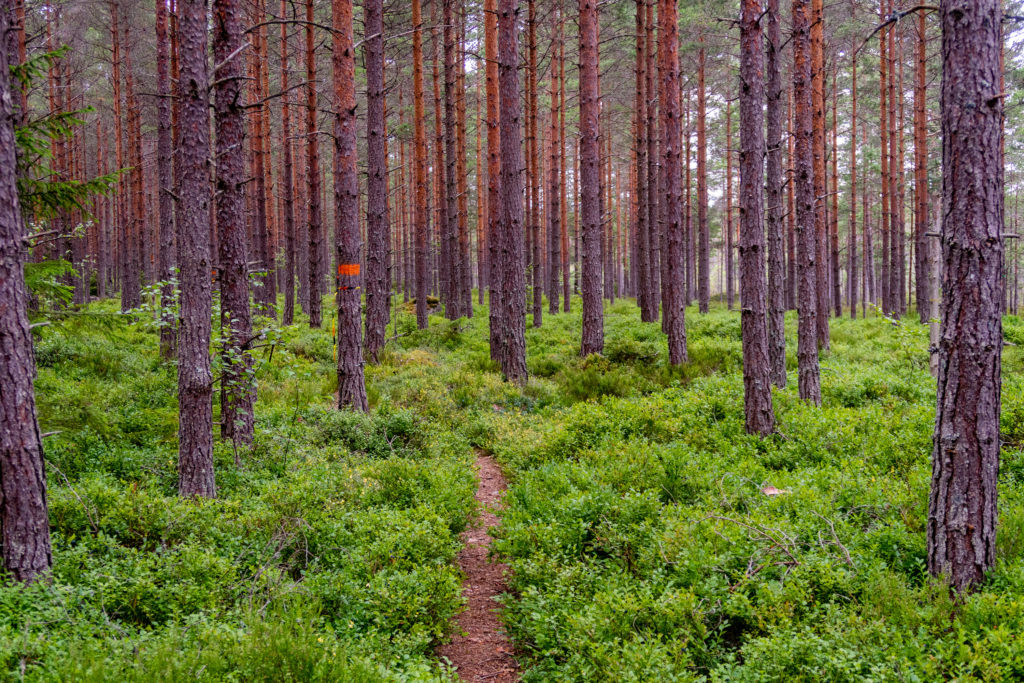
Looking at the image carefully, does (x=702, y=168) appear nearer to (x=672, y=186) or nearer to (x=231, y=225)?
(x=672, y=186)

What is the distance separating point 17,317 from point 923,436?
29.7 feet

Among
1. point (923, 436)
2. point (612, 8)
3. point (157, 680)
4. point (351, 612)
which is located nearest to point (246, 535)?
point (351, 612)

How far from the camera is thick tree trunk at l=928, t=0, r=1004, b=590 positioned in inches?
160

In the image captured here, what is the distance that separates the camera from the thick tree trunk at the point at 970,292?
4.07 m

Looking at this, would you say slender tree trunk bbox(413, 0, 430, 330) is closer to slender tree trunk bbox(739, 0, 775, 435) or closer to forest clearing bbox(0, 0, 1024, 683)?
forest clearing bbox(0, 0, 1024, 683)

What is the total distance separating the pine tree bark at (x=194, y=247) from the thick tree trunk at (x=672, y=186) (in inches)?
406

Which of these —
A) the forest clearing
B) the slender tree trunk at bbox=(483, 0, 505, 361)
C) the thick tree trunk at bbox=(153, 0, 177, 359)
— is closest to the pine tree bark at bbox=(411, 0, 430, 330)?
the slender tree trunk at bbox=(483, 0, 505, 361)

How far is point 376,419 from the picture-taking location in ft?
30.6

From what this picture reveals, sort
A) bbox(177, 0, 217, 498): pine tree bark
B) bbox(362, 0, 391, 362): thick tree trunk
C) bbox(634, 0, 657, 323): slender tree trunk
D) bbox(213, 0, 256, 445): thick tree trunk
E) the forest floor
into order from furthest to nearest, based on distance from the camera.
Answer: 1. bbox(634, 0, 657, 323): slender tree trunk
2. bbox(362, 0, 391, 362): thick tree trunk
3. bbox(213, 0, 256, 445): thick tree trunk
4. bbox(177, 0, 217, 498): pine tree bark
5. the forest floor

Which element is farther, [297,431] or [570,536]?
[297,431]

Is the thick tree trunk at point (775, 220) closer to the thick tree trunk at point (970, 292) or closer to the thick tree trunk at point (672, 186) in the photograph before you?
the thick tree trunk at point (672, 186)

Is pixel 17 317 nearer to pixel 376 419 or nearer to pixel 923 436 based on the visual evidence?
pixel 376 419

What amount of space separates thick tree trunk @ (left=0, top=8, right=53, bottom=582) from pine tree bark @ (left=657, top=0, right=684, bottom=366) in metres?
11.8

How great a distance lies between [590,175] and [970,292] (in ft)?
36.8
